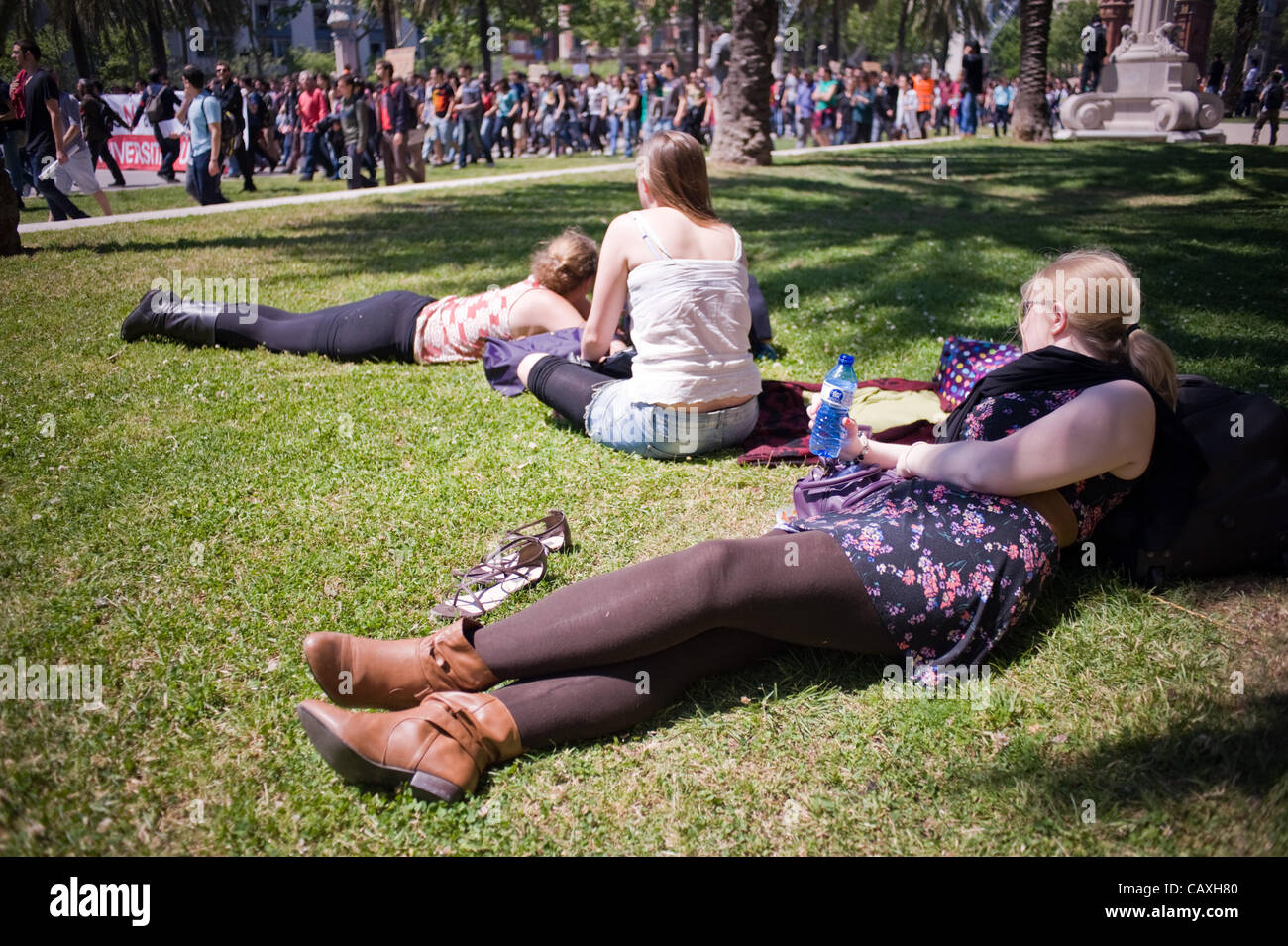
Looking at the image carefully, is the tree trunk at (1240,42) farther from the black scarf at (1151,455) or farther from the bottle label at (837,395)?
the bottle label at (837,395)

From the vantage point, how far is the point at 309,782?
237 cm

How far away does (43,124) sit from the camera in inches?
454

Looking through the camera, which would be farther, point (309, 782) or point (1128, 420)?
Answer: point (1128, 420)

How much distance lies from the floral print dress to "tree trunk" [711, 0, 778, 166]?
Answer: 13217 millimetres

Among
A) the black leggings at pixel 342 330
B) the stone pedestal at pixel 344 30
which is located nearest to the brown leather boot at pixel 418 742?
the black leggings at pixel 342 330

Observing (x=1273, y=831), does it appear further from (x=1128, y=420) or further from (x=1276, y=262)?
(x=1276, y=262)

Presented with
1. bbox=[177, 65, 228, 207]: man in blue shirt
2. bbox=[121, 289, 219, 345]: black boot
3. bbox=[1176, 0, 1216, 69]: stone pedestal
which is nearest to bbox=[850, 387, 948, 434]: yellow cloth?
bbox=[121, 289, 219, 345]: black boot

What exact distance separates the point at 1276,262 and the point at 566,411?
716 centimetres

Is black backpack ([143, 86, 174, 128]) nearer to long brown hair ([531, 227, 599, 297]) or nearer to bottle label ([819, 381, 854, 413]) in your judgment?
long brown hair ([531, 227, 599, 297])

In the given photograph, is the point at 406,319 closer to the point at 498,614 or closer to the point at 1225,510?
the point at 498,614

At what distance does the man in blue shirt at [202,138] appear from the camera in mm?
12844

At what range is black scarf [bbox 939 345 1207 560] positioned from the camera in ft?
8.98

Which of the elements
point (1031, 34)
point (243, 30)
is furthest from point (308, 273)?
point (243, 30)
